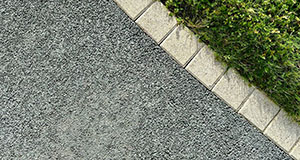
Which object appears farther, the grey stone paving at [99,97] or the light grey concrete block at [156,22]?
the light grey concrete block at [156,22]

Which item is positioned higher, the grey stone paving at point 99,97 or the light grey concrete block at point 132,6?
the light grey concrete block at point 132,6

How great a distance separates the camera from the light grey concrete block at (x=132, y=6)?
7.22 feet

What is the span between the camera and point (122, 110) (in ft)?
7.06

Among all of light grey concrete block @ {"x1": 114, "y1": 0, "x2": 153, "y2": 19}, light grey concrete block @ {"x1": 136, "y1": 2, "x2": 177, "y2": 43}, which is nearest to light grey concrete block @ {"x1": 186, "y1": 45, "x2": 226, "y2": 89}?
light grey concrete block @ {"x1": 136, "y1": 2, "x2": 177, "y2": 43}

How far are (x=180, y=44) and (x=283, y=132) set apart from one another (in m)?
1.13

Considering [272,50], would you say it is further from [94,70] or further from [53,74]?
[53,74]

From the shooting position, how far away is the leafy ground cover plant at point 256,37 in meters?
2.15

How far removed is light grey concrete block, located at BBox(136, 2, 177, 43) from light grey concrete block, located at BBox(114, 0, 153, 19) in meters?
0.05

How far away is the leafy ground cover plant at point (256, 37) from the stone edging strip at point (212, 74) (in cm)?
7

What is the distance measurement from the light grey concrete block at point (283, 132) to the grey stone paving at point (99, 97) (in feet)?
0.19

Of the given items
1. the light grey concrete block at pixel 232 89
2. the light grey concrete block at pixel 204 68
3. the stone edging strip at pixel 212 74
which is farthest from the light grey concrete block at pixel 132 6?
the light grey concrete block at pixel 232 89

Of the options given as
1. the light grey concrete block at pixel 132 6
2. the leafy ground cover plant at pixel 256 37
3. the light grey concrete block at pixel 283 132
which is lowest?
the light grey concrete block at pixel 283 132

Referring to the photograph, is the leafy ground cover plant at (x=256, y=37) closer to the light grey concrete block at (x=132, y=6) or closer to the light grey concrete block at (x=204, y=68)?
the light grey concrete block at (x=204, y=68)

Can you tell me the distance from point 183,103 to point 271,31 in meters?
0.91
